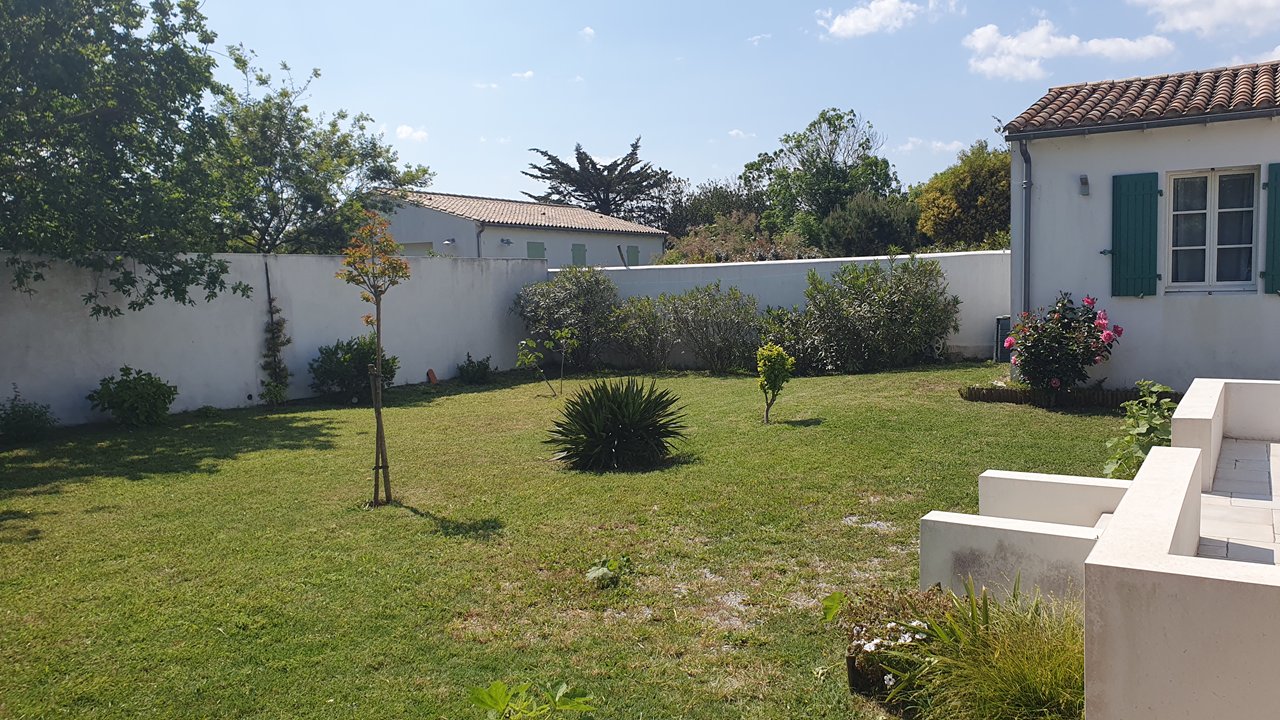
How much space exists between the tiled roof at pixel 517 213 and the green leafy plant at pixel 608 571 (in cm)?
2001

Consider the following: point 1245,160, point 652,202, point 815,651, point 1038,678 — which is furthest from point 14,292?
point 652,202

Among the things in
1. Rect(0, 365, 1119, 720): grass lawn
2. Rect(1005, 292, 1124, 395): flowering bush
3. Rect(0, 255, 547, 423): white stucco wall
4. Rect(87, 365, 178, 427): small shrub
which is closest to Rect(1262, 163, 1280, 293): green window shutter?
Rect(1005, 292, 1124, 395): flowering bush

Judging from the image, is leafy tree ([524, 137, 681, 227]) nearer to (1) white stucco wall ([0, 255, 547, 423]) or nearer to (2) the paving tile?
(1) white stucco wall ([0, 255, 547, 423])

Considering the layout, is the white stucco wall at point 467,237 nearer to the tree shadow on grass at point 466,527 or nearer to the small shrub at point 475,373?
the small shrub at point 475,373

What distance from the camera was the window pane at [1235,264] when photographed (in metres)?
9.73

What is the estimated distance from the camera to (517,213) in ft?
98.2

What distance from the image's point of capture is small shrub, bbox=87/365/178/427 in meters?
11.6

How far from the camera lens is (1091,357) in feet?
32.3

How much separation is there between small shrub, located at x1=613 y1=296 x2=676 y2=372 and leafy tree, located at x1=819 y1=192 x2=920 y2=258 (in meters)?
16.7

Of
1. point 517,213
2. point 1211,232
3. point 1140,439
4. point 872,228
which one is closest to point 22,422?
point 1140,439

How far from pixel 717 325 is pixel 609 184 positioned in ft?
105

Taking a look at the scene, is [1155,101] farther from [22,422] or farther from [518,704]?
[22,422]

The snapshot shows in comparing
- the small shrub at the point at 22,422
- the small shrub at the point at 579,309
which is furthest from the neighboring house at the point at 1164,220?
the small shrub at the point at 22,422

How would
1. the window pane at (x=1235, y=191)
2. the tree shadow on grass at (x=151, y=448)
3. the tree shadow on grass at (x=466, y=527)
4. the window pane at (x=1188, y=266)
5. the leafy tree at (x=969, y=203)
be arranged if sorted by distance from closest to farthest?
the tree shadow on grass at (x=466, y=527) → the tree shadow on grass at (x=151, y=448) → the window pane at (x=1235, y=191) → the window pane at (x=1188, y=266) → the leafy tree at (x=969, y=203)
